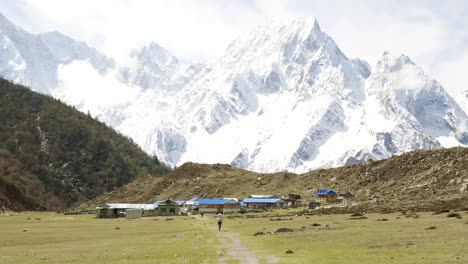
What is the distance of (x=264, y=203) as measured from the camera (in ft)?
618

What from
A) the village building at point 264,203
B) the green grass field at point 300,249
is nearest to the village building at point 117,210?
the village building at point 264,203

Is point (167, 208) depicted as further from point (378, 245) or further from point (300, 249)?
point (378, 245)

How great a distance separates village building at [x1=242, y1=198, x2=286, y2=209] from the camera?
185 m

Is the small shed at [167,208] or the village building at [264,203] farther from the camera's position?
the village building at [264,203]

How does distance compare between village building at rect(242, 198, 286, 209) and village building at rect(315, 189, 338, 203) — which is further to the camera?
village building at rect(242, 198, 286, 209)

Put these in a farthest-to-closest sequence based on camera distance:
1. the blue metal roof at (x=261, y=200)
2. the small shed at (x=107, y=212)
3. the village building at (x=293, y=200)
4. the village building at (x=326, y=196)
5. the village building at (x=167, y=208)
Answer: the blue metal roof at (x=261, y=200)
the village building at (x=293, y=200)
the village building at (x=167, y=208)
the small shed at (x=107, y=212)
the village building at (x=326, y=196)

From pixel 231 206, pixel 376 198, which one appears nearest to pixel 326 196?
pixel 231 206

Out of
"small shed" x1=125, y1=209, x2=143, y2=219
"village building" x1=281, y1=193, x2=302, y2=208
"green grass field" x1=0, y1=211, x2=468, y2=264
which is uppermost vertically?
"village building" x1=281, y1=193, x2=302, y2=208

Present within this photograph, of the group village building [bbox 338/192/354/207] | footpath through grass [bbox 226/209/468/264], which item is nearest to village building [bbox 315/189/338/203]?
village building [bbox 338/192/354/207]

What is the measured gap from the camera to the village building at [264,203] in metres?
185

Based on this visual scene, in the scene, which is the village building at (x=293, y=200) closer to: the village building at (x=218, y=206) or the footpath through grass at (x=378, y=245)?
the village building at (x=218, y=206)

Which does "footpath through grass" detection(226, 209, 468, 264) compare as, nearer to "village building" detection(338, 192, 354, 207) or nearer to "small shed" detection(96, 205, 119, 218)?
"village building" detection(338, 192, 354, 207)

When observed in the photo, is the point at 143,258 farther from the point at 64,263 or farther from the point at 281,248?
the point at 281,248

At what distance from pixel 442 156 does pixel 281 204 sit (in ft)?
156
